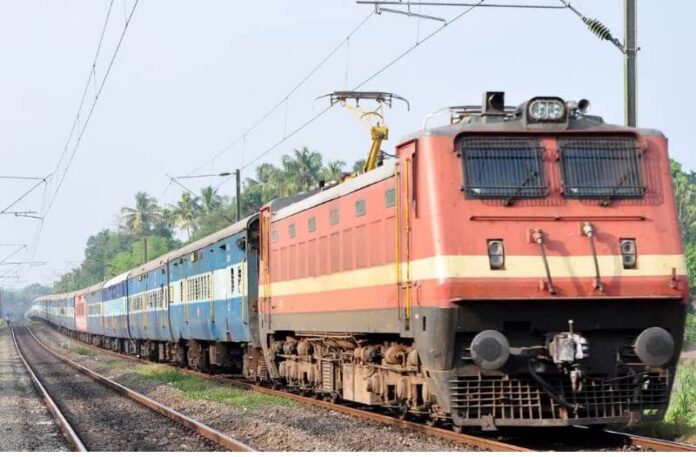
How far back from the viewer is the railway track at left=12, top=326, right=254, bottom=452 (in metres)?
14.5

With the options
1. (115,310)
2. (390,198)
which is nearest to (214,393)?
(390,198)

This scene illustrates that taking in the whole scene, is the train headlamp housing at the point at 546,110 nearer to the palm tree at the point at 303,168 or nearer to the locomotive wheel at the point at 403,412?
the locomotive wheel at the point at 403,412

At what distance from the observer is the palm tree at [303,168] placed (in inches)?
3809

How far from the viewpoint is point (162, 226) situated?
5940 inches

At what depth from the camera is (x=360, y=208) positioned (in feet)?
49.6

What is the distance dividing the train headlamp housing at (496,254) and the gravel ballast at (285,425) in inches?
83.9

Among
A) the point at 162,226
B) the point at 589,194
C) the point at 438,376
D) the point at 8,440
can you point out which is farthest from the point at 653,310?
the point at 162,226

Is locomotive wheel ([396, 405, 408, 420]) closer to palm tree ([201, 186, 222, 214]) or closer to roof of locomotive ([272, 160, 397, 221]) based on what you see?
roof of locomotive ([272, 160, 397, 221])

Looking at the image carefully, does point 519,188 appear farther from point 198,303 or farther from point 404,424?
point 198,303

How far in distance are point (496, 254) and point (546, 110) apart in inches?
73.0

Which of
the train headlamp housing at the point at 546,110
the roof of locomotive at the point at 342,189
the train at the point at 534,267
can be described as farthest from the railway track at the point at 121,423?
the train headlamp housing at the point at 546,110

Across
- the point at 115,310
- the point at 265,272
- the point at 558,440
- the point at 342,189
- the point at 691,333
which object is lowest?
the point at 558,440

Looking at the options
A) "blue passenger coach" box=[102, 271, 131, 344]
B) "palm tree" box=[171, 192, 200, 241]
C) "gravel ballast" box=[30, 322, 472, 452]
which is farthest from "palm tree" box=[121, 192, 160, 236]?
"gravel ballast" box=[30, 322, 472, 452]

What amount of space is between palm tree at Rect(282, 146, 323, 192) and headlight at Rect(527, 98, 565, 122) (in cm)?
8344
